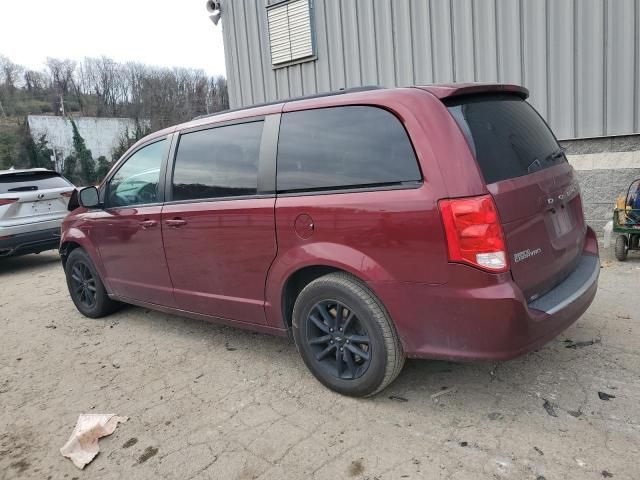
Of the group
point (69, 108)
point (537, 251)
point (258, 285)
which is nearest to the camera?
point (537, 251)

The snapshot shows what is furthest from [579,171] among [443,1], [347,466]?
[347,466]

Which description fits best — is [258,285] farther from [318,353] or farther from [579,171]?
[579,171]

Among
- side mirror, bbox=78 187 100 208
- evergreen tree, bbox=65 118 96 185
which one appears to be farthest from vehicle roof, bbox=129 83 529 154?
evergreen tree, bbox=65 118 96 185

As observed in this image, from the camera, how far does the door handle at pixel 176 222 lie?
3.83m

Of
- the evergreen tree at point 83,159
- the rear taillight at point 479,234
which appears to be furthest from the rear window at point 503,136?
the evergreen tree at point 83,159

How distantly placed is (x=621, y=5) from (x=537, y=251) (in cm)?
495

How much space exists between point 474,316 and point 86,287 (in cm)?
413

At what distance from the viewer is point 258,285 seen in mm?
3451

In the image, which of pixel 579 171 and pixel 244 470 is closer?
pixel 244 470

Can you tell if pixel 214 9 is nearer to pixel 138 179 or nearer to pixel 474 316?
pixel 138 179

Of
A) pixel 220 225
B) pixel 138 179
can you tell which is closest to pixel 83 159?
pixel 138 179

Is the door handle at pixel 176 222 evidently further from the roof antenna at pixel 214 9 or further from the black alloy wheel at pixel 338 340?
the roof antenna at pixel 214 9

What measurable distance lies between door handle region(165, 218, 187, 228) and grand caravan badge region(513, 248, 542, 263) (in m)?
2.33

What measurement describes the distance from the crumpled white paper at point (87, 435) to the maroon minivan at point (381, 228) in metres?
1.03
